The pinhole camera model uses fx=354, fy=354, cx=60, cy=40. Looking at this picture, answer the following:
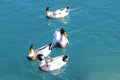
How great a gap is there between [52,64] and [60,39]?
4094mm

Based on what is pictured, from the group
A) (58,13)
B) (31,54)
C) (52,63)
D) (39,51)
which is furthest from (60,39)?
(58,13)

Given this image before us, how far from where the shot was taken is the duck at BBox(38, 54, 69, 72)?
3291 centimetres

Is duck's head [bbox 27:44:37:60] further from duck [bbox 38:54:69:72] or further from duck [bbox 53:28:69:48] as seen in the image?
duck [bbox 53:28:69:48]

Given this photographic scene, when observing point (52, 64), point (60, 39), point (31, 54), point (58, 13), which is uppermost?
point (58, 13)

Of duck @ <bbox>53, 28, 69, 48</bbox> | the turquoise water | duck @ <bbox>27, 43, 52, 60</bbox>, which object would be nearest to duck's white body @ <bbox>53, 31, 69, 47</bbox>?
duck @ <bbox>53, 28, 69, 48</bbox>

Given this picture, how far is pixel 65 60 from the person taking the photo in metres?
33.5

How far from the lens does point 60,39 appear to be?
36219mm

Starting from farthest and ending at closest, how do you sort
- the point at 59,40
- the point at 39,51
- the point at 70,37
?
the point at 70,37 < the point at 59,40 < the point at 39,51

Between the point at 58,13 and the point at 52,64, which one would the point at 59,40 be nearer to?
the point at 52,64

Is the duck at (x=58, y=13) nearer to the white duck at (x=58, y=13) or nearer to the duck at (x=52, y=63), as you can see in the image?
the white duck at (x=58, y=13)

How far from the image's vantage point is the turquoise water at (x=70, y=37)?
32.7m

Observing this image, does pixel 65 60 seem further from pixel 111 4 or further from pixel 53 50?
pixel 111 4

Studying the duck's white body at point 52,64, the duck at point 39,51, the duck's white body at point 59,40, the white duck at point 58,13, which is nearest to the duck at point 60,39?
the duck's white body at point 59,40

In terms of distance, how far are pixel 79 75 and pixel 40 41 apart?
24.0ft
